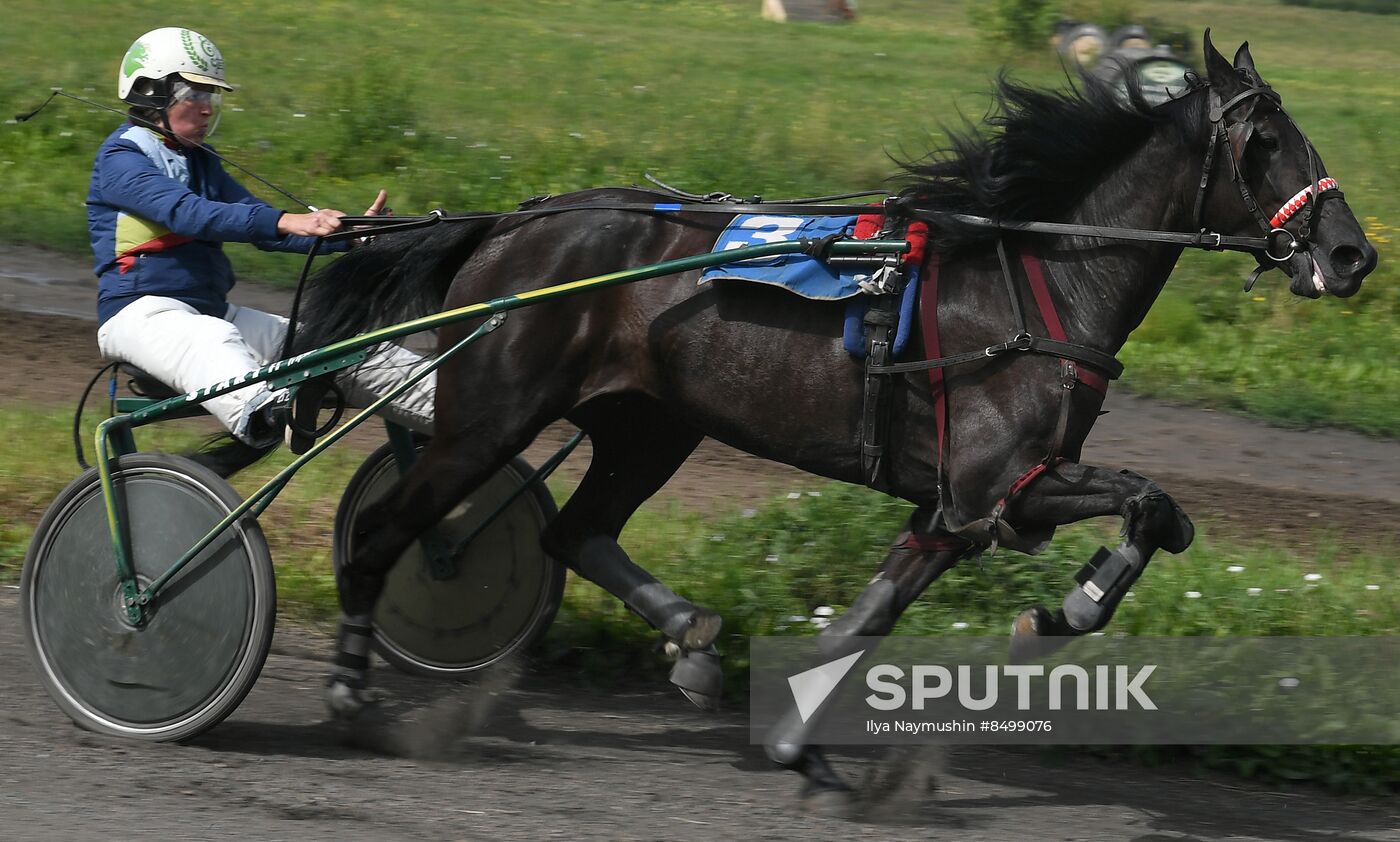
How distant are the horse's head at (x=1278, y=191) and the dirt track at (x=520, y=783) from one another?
148cm

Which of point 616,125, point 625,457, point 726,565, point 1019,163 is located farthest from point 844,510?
point 616,125

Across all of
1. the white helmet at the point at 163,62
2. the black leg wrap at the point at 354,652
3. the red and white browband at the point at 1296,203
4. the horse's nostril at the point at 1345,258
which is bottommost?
the black leg wrap at the point at 354,652

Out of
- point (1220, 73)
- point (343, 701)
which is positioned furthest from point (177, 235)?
point (1220, 73)

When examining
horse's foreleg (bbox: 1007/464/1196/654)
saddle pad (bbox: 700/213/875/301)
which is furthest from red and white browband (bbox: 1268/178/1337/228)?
saddle pad (bbox: 700/213/875/301)

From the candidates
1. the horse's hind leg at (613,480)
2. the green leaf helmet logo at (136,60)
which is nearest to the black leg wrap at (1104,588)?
the horse's hind leg at (613,480)

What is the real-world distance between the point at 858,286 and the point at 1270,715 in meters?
1.82

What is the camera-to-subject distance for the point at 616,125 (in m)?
14.9

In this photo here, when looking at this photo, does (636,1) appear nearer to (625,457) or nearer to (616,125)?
(616,125)

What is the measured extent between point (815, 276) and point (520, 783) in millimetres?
1581

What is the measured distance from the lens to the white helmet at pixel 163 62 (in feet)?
15.7

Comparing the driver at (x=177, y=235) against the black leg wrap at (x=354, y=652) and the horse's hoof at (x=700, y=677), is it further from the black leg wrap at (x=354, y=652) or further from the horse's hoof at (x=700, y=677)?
the horse's hoof at (x=700, y=677)

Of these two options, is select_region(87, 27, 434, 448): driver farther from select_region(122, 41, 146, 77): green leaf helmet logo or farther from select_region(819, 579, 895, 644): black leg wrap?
select_region(819, 579, 895, 644): black leg wrap
